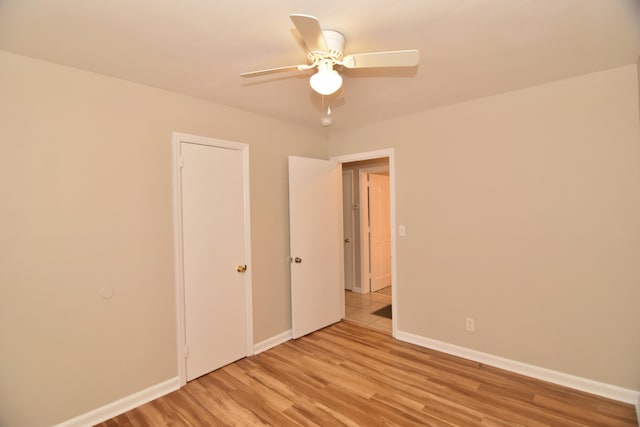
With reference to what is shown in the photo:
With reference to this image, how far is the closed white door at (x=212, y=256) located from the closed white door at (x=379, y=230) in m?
2.99

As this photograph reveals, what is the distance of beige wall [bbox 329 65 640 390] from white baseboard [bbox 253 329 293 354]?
1358mm

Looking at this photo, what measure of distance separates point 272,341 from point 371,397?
1312 mm

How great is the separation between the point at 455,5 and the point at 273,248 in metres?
2.64

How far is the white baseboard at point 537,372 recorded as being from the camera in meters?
2.29

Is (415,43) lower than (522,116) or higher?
higher

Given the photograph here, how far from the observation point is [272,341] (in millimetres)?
3336

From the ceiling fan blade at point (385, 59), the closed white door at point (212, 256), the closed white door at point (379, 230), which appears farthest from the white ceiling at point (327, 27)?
the closed white door at point (379, 230)

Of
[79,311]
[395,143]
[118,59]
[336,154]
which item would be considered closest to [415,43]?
[395,143]

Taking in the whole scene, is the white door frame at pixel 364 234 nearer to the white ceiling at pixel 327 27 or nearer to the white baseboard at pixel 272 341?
A: the white baseboard at pixel 272 341

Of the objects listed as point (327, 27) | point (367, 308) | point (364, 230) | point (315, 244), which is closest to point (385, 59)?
point (327, 27)

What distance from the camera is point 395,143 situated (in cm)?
346

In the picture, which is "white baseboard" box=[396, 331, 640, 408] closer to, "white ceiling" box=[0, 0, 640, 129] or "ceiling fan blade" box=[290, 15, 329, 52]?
"white ceiling" box=[0, 0, 640, 129]

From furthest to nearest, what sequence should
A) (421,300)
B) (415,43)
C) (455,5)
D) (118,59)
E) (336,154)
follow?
(336,154) → (421,300) → (118,59) → (415,43) → (455,5)

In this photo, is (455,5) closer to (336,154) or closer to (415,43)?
(415,43)
